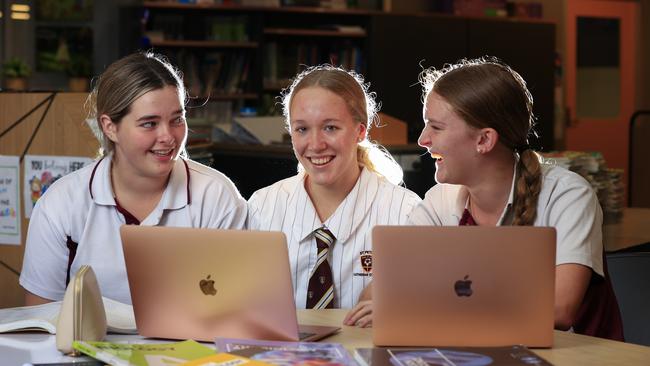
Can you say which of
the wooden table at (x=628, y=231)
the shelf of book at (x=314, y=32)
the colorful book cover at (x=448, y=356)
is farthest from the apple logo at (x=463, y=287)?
the shelf of book at (x=314, y=32)

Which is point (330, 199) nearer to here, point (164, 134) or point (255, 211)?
point (255, 211)

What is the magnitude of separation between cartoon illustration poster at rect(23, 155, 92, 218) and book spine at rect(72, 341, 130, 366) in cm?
165

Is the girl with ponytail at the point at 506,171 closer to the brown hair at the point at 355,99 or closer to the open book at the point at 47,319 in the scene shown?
the brown hair at the point at 355,99

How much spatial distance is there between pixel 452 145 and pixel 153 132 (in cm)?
83

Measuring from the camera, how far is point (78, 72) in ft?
23.9

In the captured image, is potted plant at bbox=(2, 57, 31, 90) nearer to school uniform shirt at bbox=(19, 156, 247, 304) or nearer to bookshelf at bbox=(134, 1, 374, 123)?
bookshelf at bbox=(134, 1, 374, 123)

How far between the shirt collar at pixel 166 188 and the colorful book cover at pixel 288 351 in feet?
3.07

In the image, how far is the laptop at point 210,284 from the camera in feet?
6.55

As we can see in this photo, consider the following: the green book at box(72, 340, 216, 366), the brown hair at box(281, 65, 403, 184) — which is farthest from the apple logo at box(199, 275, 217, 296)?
the brown hair at box(281, 65, 403, 184)

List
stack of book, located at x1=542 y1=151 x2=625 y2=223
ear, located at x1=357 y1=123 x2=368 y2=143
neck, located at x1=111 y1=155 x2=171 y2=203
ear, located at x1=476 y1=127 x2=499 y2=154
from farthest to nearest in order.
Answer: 1. stack of book, located at x1=542 y1=151 x2=625 y2=223
2. ear, located at x1=357 y1=123 x2=368 y2=143
3. neck, located at x1=111 y1=155 x2=171 y2=203
4. ear, located at x1=476 y1=127 x2=499 y2=154

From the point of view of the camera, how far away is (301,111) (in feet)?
9.55

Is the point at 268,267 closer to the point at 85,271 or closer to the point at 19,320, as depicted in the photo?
the point at 85,271

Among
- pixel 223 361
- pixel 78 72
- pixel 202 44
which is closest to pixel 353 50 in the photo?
pixel 202 44

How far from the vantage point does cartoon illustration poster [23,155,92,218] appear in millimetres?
3547
